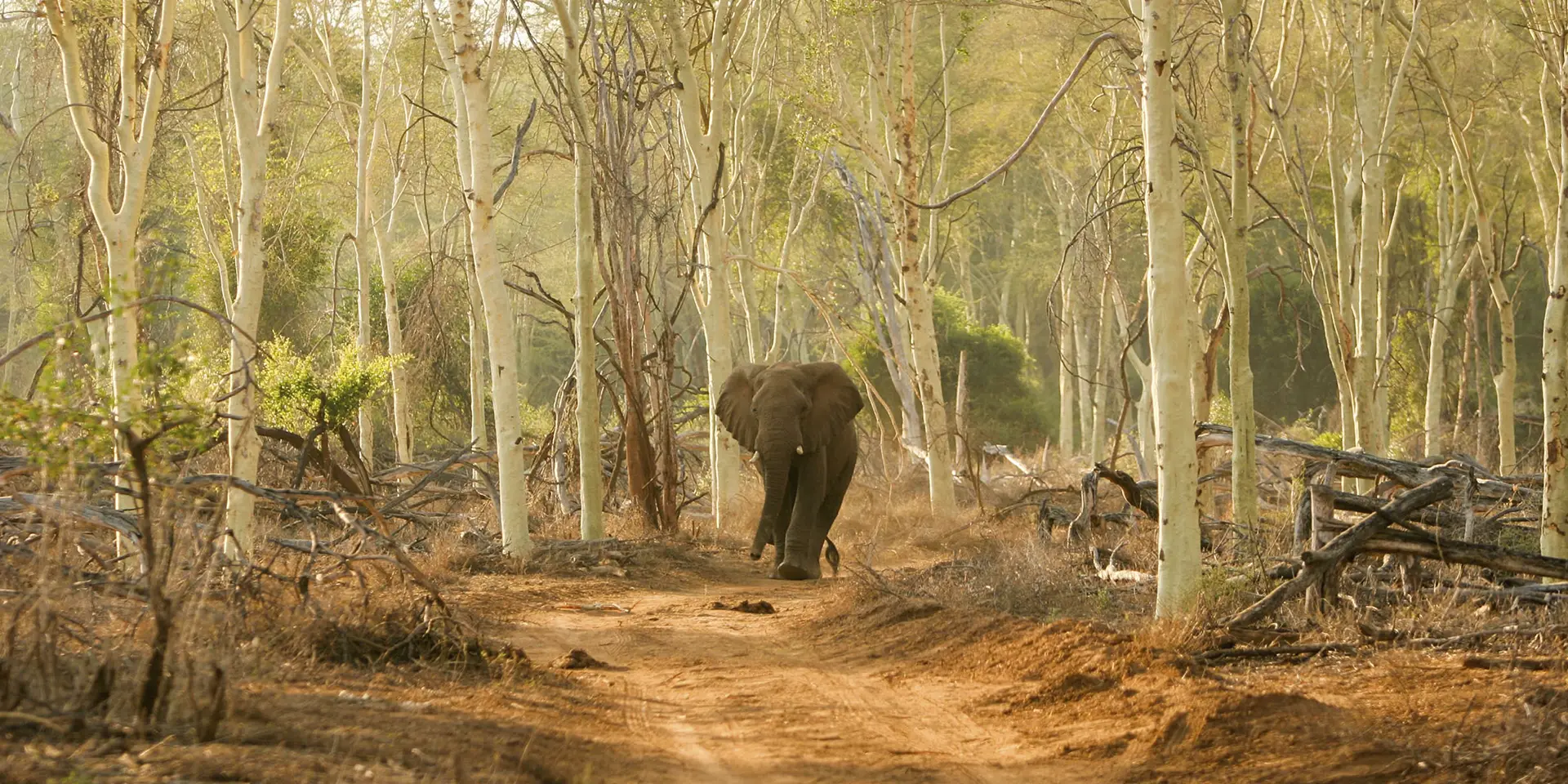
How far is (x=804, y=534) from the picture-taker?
1459cm

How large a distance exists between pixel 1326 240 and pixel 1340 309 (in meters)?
18.9

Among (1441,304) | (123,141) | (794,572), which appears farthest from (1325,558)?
(1441,304)

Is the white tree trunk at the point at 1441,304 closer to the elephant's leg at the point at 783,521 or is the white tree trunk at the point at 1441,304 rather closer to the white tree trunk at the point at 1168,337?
the elephant's leg at the point at 783,521

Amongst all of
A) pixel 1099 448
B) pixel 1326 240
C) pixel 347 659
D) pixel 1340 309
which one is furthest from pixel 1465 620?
pixel 1326 240

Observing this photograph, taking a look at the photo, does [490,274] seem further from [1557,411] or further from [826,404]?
[1557,411]

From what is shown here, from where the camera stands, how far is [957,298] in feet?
128

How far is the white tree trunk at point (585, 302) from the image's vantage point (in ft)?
49.1

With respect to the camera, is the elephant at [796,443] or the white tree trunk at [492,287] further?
the elephant at [796,443]

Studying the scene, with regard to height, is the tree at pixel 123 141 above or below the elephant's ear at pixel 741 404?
above

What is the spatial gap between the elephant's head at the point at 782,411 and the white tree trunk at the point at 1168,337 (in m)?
6.30

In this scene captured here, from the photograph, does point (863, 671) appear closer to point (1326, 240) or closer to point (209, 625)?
point (209, 625)

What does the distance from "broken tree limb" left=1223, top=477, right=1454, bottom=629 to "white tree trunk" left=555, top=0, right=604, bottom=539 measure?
7993 mm

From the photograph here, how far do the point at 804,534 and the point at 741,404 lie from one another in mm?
2022

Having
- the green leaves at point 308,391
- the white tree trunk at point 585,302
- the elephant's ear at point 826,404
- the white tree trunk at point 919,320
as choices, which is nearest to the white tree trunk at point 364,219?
the green leaves at point 308,391
